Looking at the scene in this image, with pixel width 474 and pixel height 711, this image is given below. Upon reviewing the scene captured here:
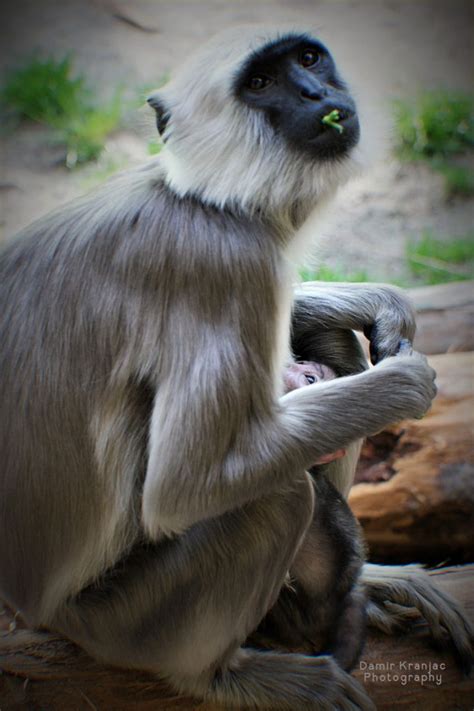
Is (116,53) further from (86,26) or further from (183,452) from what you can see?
(183,452)

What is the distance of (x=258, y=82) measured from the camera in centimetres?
277

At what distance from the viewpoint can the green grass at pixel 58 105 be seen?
21.3ft

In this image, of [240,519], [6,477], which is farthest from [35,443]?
[240,519]

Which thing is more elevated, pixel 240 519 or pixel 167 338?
pixel 167 338

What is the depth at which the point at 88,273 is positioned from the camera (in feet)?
8.79

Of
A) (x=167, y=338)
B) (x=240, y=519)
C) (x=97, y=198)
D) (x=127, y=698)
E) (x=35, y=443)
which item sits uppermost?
(x=97, y=198)

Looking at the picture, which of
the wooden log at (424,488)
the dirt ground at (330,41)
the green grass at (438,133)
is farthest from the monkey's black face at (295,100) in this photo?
the green grass at (438,133)

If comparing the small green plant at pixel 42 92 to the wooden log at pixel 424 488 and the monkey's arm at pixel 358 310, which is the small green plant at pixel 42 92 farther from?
the wooden log at pixel 424 488

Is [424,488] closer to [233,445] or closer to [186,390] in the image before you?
[233,445]

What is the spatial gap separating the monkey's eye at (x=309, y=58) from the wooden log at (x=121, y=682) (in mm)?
2126

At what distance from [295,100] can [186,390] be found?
1.00 meters

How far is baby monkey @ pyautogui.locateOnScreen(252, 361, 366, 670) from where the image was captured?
3139mm

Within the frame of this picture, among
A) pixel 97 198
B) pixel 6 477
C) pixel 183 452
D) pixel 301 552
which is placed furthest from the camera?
pixel 301 552

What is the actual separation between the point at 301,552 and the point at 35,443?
110 cm
